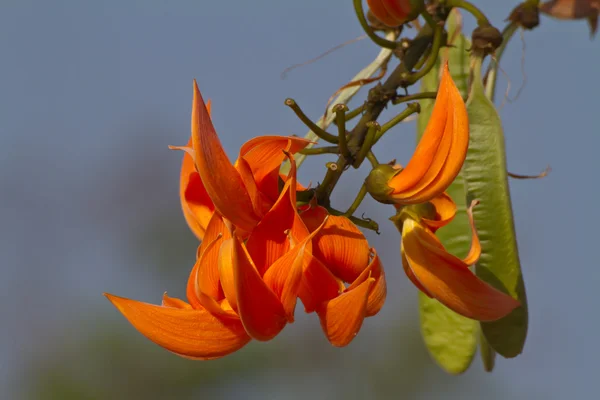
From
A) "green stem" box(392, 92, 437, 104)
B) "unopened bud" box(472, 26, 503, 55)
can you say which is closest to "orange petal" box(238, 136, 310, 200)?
"green stem" box(392, 92, 437, 104)

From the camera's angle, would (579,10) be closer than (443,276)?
No

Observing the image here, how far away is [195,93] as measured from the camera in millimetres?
849

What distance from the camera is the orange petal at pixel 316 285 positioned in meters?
0.89

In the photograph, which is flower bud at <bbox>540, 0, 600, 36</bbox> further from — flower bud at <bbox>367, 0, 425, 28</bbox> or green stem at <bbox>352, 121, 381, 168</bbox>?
green stem at <bbox>352, 121, 381, 168</bbox>

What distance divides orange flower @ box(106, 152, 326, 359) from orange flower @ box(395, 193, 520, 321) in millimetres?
113

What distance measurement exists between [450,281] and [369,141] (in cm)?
17

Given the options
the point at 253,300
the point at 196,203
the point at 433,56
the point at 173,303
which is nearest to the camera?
the point at 253,300

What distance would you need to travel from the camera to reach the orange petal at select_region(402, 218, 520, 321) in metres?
0.93

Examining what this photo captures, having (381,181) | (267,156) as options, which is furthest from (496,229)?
(267,156)

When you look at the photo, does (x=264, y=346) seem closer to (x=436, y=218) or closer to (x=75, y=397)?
(x=75, y=397)

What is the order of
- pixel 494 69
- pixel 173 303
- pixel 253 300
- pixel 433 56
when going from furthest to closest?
pixel 494 69
pixel 433 56
pixel 173 303
pixel 253 300

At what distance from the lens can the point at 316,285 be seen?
0.90 m

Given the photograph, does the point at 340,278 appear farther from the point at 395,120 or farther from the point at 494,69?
the point at 494,69

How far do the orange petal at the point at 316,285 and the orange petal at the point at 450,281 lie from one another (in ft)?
0.30
